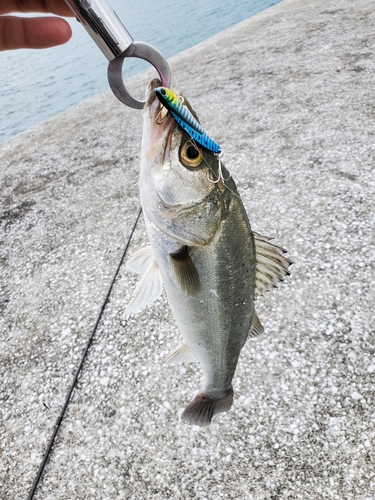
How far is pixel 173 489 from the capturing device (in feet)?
7.19

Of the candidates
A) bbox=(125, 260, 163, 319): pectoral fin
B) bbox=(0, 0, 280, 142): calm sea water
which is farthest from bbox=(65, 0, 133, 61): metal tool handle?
bbox=(0, 0, 280, 142): calm sea water

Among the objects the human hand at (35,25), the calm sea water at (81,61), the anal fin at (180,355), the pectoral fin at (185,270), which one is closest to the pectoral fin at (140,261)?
the pectoral fin at (185,270)

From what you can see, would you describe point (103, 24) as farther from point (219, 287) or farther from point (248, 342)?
point (248, 342)

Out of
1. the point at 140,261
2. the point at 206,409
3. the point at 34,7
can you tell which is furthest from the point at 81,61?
the point at 206,409

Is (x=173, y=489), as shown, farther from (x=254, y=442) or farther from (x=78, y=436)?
(x=78, y=436)

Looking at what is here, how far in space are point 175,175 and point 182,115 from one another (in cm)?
26

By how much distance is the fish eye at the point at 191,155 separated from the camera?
1284 millimetres

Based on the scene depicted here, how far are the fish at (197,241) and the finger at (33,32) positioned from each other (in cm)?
71

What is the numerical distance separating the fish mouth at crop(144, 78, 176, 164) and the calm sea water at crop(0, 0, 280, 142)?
30.4 ft

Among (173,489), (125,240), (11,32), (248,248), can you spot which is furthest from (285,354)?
(11,32)

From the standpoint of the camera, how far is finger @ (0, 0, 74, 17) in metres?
1.60

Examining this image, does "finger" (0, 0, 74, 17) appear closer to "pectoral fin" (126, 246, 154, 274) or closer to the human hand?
the human hand

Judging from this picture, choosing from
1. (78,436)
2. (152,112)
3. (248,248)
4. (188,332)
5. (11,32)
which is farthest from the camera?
(78,436)

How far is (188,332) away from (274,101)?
477 cm
